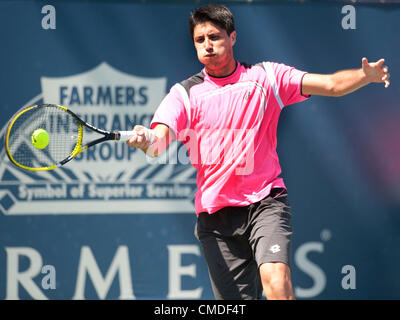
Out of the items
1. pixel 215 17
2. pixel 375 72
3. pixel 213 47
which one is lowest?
pixel 375 72

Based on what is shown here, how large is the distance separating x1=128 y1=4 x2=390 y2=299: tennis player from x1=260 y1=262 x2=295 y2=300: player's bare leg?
18 centimetres

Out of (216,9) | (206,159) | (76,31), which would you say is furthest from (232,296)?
(76,31)

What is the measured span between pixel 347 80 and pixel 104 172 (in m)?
1.77

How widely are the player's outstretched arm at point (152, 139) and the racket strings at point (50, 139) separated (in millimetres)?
981

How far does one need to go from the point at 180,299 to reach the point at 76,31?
1801mm

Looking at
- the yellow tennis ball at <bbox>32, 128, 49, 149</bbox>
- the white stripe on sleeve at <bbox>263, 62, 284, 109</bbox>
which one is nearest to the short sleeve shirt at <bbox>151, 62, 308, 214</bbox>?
the white stripe on sleeve at <bbox>263, 62, 284, 109</bbox>

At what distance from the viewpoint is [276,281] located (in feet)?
11.4

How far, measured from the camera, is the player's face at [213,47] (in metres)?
3.87

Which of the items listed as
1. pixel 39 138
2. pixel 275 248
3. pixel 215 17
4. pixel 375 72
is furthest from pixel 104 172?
pixel 375 72

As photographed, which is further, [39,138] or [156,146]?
[39,138]

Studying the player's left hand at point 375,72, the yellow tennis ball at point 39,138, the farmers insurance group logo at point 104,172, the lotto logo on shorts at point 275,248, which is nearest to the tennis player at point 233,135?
the player's left hand at point 375,72

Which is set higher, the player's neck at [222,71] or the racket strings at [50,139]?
the player's neck at [222,71]

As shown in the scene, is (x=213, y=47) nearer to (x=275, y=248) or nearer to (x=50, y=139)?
(x=275, y=248)

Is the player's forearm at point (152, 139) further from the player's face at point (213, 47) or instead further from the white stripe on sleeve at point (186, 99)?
the player's face at point (213, 47)
